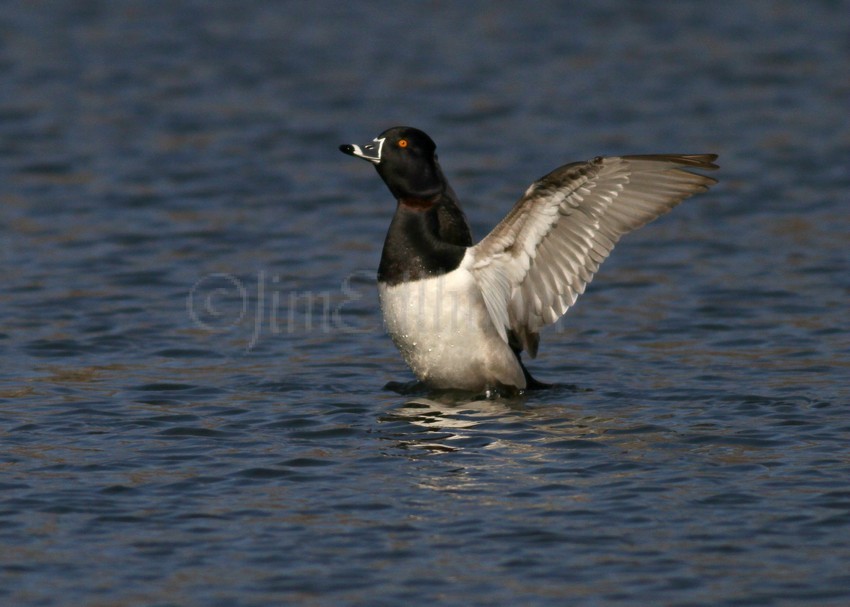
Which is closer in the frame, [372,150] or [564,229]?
[564,229]

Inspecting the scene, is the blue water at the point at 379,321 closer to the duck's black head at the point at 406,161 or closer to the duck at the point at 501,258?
the duck at the point at 501,258

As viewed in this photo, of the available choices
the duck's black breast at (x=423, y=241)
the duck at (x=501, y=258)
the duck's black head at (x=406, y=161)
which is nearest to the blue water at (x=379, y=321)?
the duck at (x=501, y=258)

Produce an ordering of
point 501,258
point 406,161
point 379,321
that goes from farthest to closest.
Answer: point 379,321 < point 406,161 < point 501,258

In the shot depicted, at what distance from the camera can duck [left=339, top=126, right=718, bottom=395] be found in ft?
25.6

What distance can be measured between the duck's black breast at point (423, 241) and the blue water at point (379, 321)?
2.50ft

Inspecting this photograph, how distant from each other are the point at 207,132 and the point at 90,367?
22.0 ft

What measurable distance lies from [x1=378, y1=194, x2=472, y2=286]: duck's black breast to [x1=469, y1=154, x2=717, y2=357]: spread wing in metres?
0.20

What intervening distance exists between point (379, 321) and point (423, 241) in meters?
2.17

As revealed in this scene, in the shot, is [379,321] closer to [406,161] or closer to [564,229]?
[406,161]

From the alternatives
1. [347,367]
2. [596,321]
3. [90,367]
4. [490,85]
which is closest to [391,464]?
[347,367]

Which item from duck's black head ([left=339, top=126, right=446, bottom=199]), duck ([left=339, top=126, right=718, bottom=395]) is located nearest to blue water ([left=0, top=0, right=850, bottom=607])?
duck ([left=339, top=126, right=718, bottom=395])

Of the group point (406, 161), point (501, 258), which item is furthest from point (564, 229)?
point (406, 161)

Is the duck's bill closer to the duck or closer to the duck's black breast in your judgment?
the duck

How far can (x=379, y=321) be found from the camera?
10.1 metres
